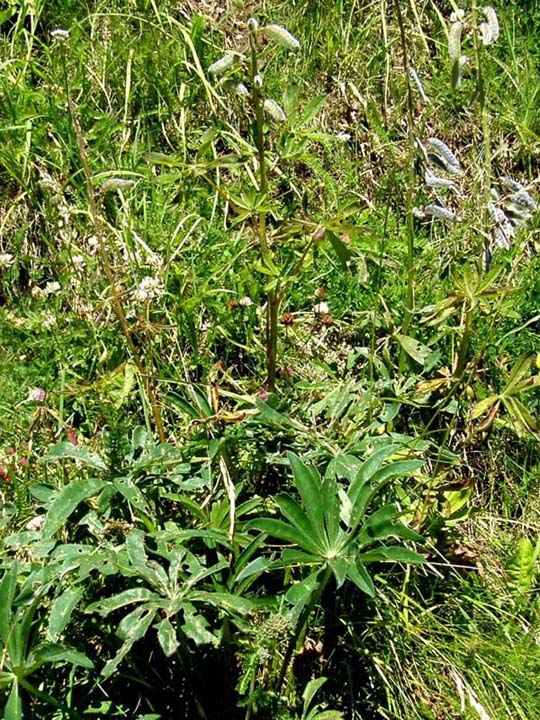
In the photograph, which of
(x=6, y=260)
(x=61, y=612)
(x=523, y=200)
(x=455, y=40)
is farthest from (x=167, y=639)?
(x=6, y=260)

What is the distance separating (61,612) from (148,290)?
1.01m

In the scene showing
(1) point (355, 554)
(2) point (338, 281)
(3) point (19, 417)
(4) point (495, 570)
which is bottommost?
(3) point (19, 417)

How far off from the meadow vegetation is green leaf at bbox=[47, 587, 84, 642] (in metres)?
0.01

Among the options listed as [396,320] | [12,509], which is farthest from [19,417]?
[396,320]

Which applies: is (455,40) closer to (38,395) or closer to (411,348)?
(411,348)

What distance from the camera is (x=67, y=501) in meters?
1.93

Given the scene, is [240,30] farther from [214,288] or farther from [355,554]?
[355,554]

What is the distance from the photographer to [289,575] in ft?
6.90

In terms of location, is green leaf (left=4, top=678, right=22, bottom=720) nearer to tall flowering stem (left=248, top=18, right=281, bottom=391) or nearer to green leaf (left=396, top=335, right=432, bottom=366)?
tall flowering stem (left=248, top=18, right=281, bottom=391)

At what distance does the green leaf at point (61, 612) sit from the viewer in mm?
1767

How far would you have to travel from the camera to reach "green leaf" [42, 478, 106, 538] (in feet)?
6.24

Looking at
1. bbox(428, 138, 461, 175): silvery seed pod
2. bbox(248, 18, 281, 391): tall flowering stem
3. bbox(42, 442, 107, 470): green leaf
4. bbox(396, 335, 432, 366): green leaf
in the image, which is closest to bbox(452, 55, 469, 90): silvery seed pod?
bbox(428, 138, 461, 175): silvery seed pod

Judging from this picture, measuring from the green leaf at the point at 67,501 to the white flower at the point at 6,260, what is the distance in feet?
3.97

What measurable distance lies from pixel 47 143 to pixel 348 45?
4.08ft
